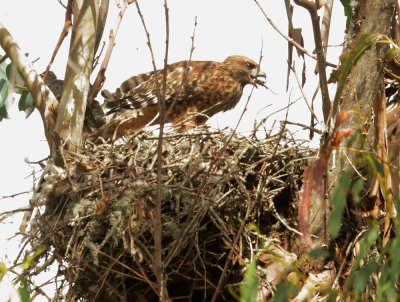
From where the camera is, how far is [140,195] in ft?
13.3

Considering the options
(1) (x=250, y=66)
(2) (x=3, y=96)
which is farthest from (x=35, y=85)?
(1) (x=250, y=66)

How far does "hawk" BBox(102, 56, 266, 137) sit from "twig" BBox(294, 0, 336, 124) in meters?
2.08

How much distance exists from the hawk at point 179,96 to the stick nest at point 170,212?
162 cm

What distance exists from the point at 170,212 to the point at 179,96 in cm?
222

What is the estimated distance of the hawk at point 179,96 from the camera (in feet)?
20.4

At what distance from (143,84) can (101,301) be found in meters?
2.80

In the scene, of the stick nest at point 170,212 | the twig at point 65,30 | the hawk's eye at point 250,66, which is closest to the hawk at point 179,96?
the hawk's eye at point 250,66

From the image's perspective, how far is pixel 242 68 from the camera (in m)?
7.16

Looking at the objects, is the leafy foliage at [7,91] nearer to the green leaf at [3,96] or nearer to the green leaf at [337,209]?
the green leaf at [3,96]

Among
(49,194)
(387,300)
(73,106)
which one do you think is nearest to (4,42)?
(73,106)

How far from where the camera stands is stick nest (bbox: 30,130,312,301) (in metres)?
3.99

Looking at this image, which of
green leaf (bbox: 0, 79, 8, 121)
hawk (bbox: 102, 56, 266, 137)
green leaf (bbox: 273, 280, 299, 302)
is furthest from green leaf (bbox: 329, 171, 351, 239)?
hawk (bbox: 102, 56, 266, 137)

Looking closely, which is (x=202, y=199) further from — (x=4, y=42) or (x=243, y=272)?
(x=4, y=42)

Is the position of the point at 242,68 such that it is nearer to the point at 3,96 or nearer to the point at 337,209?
the point at 3,96
